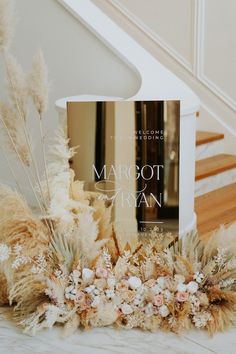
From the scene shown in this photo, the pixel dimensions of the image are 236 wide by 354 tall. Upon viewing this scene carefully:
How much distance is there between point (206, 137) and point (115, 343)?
7.61 ft

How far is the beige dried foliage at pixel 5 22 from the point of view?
3.80ft

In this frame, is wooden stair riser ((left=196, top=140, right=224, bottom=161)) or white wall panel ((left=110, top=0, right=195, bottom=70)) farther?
white wall panel ((left=110, top=0, right=195, bottom=70))

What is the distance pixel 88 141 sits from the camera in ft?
4.13

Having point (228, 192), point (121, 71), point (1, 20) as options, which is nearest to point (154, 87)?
point (121, 71)

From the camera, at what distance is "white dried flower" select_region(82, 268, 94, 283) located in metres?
1.18

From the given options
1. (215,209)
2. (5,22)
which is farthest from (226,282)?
(215,209)

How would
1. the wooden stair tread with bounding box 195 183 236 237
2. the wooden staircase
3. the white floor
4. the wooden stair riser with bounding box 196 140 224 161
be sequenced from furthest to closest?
the wooden stair riser with bounding box 196 140 224 161 → the wooden staircase → the wooden stair tread with bounding box 195 183 236 237 → the white floor

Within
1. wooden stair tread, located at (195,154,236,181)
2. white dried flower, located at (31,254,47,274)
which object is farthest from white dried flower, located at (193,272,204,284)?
wooden stair tread, located at (195,154,236,181)

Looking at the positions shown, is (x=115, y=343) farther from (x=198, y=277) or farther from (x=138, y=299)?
(x=198, y=277)

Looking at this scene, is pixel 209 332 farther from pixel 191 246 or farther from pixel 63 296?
pixel 63 296

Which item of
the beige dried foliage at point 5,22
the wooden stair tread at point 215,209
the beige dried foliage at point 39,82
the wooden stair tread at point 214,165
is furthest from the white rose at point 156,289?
the wooden stair tread at point 214,165

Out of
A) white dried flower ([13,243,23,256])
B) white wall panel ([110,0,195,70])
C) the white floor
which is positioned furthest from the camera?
white wall panel ([110,0,195,70])

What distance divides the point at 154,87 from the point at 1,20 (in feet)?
2.31

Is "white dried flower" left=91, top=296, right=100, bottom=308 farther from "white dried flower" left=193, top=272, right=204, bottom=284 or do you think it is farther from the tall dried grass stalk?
the tall dried grass stalk
